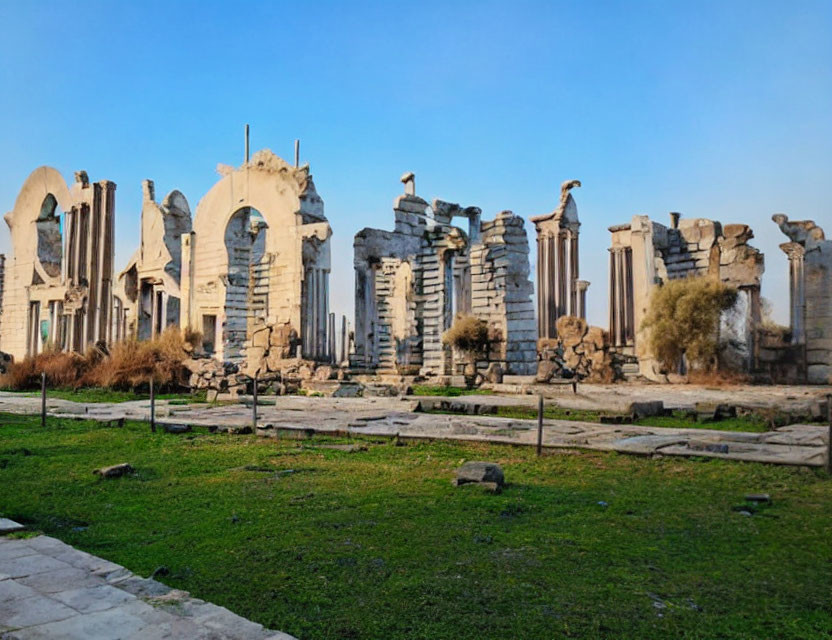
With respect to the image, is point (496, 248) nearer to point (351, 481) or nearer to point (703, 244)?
point (703, 244)

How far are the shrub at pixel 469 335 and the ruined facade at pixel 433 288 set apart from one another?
0.26m

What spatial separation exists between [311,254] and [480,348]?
5.61 m

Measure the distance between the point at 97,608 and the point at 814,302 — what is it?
20700 mm

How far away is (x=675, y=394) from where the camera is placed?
44.4 feet

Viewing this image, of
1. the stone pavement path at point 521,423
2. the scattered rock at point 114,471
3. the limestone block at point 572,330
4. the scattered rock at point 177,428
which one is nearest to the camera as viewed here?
the scattered rock at point 114,471

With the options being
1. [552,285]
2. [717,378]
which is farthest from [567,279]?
[717,378]

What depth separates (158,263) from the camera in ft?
82.0

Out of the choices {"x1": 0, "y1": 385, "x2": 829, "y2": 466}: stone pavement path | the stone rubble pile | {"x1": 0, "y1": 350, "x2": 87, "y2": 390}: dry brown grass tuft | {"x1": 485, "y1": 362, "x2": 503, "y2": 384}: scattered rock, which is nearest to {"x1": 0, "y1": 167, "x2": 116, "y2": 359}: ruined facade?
{"x1": 0, "y1": 350, "x2": 87, "y2": 390}: dry brown grass tuft

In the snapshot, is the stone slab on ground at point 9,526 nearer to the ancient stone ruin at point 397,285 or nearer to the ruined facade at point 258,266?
the ancient stone ruin at point 397,285

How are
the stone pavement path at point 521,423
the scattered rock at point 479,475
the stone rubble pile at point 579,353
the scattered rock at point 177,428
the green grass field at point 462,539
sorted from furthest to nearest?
1. the stone rubble pile at point 579,353
2. the scattered rock at point 177,428
3. the stone pavement path at point 521,423
4. the scattered rock at point 479,475
5. the green grass field at point 462,539

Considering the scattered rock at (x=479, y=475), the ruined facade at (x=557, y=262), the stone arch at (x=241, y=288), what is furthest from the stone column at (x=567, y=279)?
the scattered rock at (x=479, y=475)

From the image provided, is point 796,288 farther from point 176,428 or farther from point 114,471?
point 114,471

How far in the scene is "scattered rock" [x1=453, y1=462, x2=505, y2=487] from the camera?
18.1 ft

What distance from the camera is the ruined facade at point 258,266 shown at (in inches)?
799
